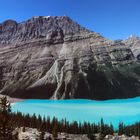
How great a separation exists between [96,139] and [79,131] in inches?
438

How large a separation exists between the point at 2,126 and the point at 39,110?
131813 millimetres

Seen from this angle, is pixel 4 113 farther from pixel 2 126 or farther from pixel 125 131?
pixel 125 131

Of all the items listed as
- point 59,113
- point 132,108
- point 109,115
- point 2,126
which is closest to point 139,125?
point 109,115

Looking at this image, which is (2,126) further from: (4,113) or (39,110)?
(39,110)

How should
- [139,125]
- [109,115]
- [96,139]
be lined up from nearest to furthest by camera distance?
[96,139] < [139,125] < [109,115]

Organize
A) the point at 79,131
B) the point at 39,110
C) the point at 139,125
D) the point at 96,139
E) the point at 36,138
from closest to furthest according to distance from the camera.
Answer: the point at 36,138 < the point at 96,139 < the point at 79,131 < the point at 139,125 < the point at 39,110

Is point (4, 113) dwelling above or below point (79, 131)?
above

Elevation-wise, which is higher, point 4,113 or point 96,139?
point 4,113

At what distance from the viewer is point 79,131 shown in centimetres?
9681

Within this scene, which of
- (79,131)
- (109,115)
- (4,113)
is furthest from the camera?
(109,115)

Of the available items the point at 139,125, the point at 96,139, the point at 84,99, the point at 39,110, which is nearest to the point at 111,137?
the point at 96,139

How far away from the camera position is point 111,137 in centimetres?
8750

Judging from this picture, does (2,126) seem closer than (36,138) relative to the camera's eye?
Yes

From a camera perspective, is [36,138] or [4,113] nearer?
[4,113]
